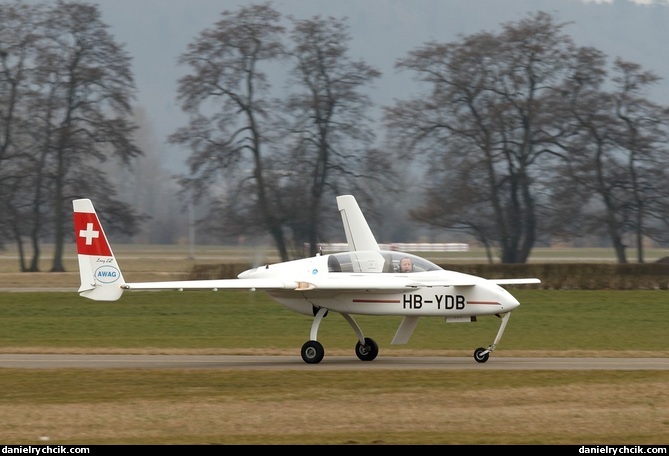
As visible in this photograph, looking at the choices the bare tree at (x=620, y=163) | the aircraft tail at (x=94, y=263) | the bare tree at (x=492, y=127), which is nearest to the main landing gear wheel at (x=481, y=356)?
the aircraft tail at (x=94, y=263)

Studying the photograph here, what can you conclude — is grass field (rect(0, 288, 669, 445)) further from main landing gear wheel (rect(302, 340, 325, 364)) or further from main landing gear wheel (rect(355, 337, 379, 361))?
main landing gear wheel (rect(355, 337, 379, 361))

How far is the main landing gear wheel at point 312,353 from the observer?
896 inches

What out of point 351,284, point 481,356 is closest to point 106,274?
point 351,284

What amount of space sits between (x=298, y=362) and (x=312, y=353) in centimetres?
78

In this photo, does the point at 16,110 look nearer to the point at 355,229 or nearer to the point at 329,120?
the point at 329,120

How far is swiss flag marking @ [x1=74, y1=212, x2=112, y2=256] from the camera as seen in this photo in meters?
21.9

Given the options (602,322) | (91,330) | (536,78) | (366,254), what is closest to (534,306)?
(602,322)

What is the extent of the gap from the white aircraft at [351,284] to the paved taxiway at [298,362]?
692mm

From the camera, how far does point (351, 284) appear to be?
22438 millimetres

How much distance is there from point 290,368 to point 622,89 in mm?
41196

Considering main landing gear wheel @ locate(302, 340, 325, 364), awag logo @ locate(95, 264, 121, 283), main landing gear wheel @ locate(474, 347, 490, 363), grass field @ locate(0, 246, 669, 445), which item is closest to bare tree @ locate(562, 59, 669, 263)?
grass field @ locate(0, 246, 669, 445)

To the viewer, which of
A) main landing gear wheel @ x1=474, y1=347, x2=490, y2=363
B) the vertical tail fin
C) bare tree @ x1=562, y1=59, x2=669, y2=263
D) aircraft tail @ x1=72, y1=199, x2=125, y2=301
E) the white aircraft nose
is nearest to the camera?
aircraft tail @ x1=72, y1=199, x2=125, y2=301

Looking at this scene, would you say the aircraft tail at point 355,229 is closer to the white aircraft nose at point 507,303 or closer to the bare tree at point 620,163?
the white aircraft nose at point 507,303

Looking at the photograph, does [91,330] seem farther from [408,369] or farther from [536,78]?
[536,78]
